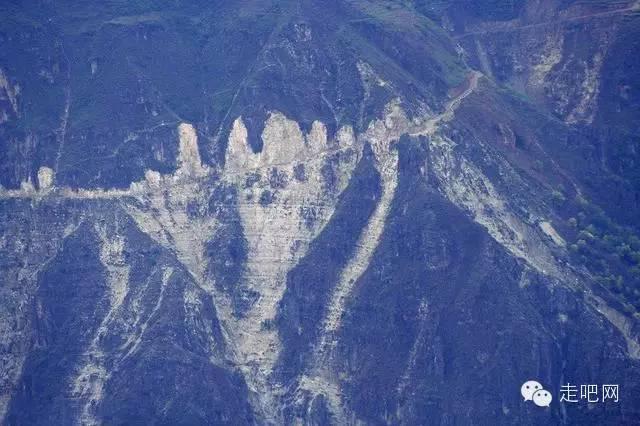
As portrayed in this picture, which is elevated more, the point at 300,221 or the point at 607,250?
Result: the point at 607,250

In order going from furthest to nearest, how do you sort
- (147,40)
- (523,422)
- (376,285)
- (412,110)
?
(147,40) < (412,110) < (376,285) < (523,422)

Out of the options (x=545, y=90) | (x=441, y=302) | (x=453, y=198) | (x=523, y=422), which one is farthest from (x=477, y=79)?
(x=523, y=422)

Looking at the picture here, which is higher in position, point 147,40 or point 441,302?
point 147,40

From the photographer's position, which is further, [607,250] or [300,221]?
[300,221]

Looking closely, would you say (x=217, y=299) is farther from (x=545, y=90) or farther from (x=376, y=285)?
(x=545, y=90)

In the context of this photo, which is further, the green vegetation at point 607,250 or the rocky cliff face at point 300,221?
the green vegetation at point 607,250

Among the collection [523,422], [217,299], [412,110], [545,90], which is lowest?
[523,422]

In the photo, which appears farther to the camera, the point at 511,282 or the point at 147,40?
the point at 147,40

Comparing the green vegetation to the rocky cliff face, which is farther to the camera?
the green vegetation
